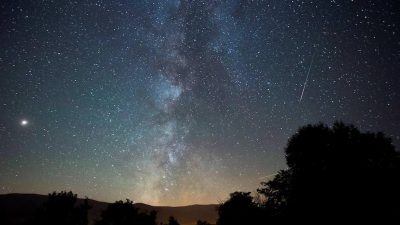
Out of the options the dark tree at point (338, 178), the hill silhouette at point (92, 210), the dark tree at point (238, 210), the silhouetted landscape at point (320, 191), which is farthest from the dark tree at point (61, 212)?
the hill silhouette at point (92, 210)

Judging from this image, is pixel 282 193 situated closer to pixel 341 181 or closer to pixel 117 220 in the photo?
pixel 341 181

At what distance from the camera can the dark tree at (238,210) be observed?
104ft

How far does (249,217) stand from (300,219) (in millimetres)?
9333

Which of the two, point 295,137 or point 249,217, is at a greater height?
point 295,137

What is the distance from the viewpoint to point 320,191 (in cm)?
2253

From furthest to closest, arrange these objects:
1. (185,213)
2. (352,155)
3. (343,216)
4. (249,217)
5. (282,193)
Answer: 1. (185,213)
2. (249,217)
3. (282,193)
4. (352,155)
5. (343,216)

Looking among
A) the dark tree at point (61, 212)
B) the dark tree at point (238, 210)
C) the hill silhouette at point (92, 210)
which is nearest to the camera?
the dark tree at point (61, 212)

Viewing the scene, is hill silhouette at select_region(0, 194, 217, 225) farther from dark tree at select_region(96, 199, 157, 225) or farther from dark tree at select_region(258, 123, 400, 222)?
dark tree at select_region(258, 123, 400, 222)

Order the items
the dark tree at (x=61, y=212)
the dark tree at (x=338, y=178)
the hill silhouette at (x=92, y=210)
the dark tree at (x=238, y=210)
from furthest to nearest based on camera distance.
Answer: the hill silhouette at (x=92, y=210)
the dark tree at (x=238, y=210)
the dark tree at (x=61, y=212)
the dark tree at (x=338, y=178)

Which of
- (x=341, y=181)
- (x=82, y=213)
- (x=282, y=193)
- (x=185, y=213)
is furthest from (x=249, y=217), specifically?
(x=185, y=213)

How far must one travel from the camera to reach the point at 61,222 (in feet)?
89.9

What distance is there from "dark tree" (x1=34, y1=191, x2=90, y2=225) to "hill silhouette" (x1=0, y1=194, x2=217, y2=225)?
46.0m

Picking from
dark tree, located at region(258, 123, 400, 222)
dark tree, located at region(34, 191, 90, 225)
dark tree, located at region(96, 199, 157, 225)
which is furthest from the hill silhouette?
dark tree, located at region(258, 123, 400, 222)

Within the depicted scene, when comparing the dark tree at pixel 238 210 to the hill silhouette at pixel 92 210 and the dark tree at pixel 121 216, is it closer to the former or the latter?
the dark tree at pixel 121 216
